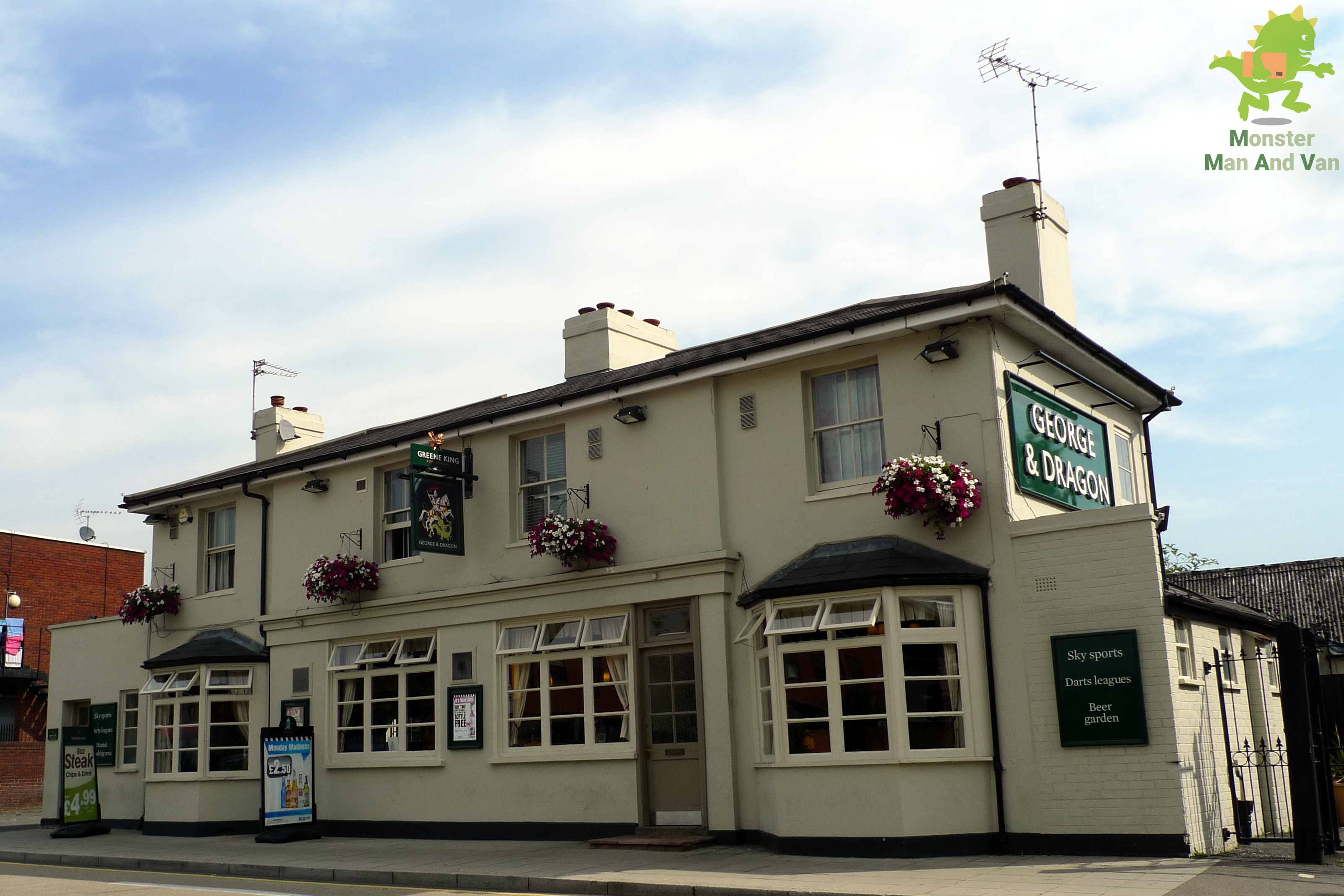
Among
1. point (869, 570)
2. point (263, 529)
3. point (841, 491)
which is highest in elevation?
point (263, 529)

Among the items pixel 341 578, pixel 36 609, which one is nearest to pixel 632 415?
pixel 341 578

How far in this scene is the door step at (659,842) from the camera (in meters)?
13.8

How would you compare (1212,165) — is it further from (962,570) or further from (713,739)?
(713,739)

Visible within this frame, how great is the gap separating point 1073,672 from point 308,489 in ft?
41.9

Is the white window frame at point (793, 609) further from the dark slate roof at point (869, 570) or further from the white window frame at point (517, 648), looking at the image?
the white window frame at point (517, 648)

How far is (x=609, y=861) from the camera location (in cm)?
1322

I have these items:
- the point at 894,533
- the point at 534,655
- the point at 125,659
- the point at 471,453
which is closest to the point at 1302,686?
the point at 894,533

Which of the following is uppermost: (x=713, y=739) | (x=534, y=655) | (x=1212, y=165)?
(x=1212, y=165)

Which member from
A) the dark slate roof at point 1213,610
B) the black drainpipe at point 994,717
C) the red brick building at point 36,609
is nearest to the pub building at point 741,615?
the black drainpipe at point 994,717

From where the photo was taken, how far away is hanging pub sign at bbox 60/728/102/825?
805 inches

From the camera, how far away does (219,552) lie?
71.1ft

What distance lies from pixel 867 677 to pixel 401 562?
849cm

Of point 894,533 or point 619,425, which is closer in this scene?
point 894,533

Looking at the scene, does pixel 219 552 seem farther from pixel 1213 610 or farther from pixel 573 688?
pixel 1213 610
